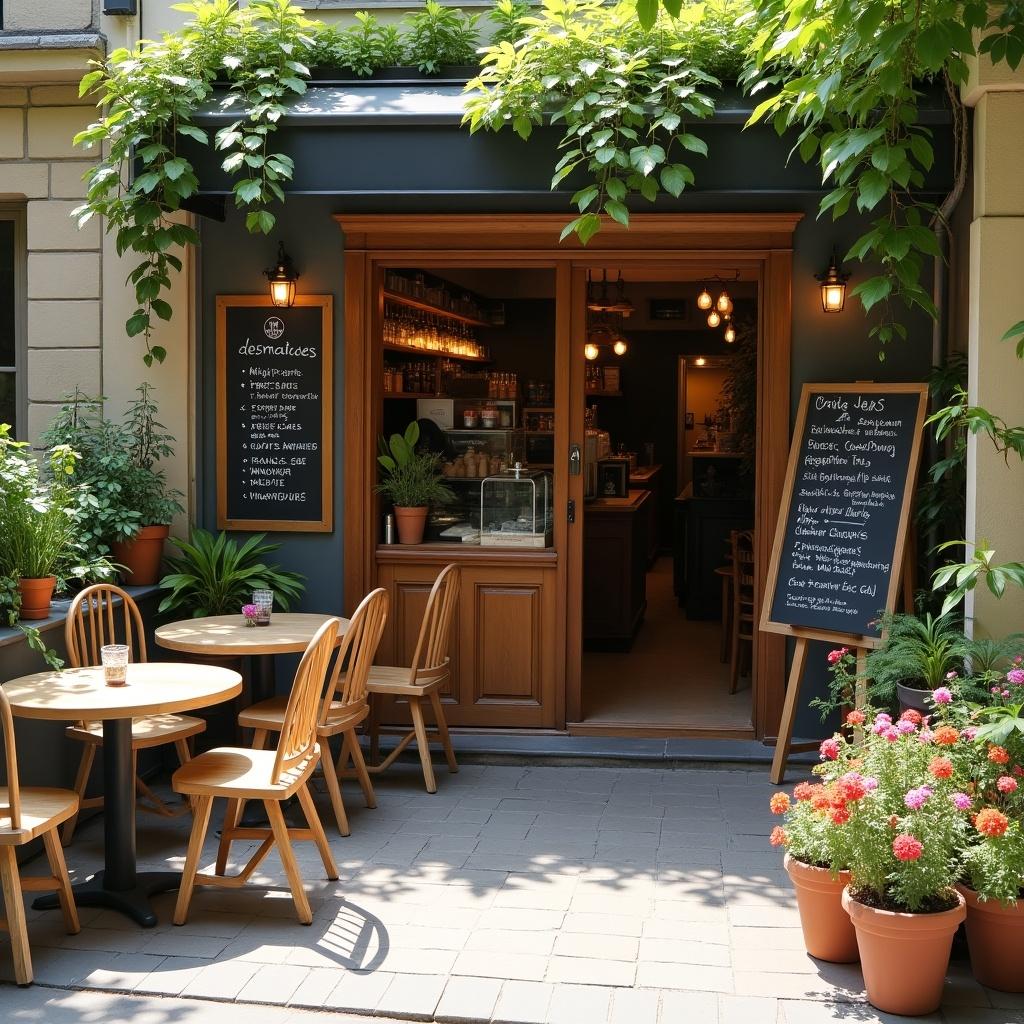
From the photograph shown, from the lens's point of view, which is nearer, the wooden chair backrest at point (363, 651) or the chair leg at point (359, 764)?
the wooden chair backrest at point (363, 651)

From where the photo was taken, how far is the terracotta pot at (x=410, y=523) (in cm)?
655

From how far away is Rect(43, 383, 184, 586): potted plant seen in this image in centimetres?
583

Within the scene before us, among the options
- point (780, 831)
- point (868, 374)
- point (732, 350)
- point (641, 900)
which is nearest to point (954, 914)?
point (780, 831)

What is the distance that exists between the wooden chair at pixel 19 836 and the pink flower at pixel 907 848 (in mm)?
2496

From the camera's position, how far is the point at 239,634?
5.27m

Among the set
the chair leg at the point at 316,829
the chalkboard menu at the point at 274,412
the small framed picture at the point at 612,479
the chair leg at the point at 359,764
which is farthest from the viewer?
the small framed picture at the point at 612,479

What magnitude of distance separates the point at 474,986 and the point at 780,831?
1034 mm

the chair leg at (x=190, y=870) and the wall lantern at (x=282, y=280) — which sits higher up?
the wall lantern at (x=282, y=280)

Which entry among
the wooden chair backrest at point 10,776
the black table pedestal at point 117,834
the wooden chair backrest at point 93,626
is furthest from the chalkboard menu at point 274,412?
the wooden chair backrest at point 10,776

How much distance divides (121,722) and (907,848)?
2.57 meters

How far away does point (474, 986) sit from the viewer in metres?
3.76

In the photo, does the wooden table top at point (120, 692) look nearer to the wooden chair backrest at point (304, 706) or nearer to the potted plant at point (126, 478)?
the wooden chair backrest at point (304, 706)

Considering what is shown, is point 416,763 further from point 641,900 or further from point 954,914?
point 954,914

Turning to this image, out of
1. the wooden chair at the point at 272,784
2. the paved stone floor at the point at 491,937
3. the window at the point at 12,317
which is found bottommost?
the paved stone floor at the point at 491,937
